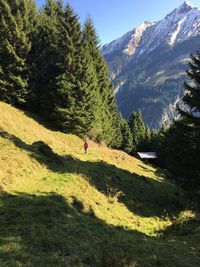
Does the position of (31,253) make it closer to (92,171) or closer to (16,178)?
(16,178)

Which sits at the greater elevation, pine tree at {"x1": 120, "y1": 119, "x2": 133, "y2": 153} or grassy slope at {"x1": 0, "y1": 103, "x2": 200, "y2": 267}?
pine tree at {"x1": 120, "y1": 119, "x2": 133, "y2": 153}

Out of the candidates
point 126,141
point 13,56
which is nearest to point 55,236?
point 13,56

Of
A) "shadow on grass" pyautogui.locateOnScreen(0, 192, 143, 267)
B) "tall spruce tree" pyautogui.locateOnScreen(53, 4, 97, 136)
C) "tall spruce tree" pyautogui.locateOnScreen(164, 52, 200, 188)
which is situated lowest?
"shadow on grass" pyautogui.locateOnScreen(0, 192, 143, 267)

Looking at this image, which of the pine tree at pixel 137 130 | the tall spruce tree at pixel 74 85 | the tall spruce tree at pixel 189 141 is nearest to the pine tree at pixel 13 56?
the tall spruce tree at pixel 74 85

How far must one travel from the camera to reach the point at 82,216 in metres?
17.9

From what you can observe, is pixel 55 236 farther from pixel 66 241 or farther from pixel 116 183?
pixel 116 183

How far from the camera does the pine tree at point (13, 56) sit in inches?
1831

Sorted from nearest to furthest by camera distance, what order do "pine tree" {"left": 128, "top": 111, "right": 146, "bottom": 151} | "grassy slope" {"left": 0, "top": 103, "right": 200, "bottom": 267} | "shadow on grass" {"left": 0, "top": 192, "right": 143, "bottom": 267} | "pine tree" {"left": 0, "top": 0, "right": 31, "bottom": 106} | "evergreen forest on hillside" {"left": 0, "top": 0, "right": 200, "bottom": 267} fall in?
"shadow on grass" {"left": 0, "top": 192, "right": 143, "bottom": 267}
"grassy slope" {"left": 0, "top": 103, "right": 200, "bottom": 267}
"evergreen forest on hillside" {"left": 0, "top": 0, "right": 200, "bottom": 267}
"pine tree" {"left": 0, "top": 0, "right": 31, "bottom": 106}
"pine tree" {"left": 128, "top": 111, "right": 146, "bottom": 151}

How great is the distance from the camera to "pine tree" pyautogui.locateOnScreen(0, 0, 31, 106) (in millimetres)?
46500

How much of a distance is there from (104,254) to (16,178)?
9.34 meters

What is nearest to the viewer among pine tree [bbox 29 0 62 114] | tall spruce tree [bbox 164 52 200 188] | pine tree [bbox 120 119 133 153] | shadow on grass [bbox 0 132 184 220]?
shadow on grass [bbox 0 132 184 220]

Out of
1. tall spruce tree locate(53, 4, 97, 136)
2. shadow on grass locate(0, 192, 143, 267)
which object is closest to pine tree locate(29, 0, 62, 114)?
tall spruce tree locate(53, 4, 97, 136)

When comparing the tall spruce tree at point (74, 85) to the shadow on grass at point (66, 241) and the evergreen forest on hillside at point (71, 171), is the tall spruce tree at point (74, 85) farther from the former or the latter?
the shadow on grass at point (66, 241)

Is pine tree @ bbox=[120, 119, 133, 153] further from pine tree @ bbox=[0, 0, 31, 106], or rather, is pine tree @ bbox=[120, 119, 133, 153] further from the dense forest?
pine tree @ bbox=[0, 0, 31, 106]
